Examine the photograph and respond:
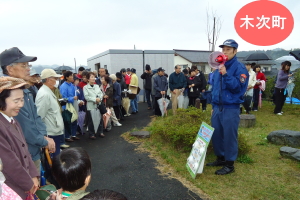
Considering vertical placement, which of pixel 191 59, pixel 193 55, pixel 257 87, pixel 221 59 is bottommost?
pixel 257 87

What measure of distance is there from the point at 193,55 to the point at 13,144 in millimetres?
27198

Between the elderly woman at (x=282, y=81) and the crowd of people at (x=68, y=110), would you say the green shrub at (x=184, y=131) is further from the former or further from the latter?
the elderly woman at (x=282, y=81)

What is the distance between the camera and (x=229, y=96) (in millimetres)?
3588

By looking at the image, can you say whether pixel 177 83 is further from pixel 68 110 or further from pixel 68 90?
pixel 68 110

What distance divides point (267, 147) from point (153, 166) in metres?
A: 2.82

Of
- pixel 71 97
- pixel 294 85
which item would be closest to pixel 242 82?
pixel 71 97

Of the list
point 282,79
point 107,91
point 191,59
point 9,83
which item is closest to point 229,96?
point 9,83

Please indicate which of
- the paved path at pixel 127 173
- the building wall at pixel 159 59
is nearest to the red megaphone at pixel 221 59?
the paved path at pixel 127 173

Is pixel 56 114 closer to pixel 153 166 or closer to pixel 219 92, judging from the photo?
pixel 153 166

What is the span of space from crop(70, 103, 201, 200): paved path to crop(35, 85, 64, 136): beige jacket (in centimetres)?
→ 114

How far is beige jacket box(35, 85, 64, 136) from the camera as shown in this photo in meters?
3.60

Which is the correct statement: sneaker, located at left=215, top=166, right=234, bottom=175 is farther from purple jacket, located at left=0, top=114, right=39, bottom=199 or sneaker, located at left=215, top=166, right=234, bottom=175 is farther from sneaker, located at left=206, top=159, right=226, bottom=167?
purple jacket, located at left=0, top=114, right=39, bottom=199

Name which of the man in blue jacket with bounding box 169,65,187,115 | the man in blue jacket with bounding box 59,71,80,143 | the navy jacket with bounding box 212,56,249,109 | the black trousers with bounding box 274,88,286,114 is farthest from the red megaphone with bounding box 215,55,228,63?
the black trousers with bounding box 274,88,286,114

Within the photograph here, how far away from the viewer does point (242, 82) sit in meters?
3.51
